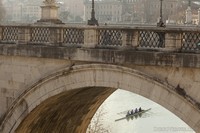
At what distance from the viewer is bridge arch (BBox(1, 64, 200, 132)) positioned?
29.3 feet

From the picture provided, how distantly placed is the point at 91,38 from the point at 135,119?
61.0 ft

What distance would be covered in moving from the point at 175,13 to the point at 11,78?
27010 millimetres

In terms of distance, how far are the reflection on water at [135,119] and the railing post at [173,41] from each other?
1323 cm

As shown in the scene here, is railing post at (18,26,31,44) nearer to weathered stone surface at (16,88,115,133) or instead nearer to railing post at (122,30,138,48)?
weathered stone surface at (16,88,115,133)

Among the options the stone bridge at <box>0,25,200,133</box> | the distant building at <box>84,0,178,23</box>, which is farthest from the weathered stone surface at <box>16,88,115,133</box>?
the distant building at <box>84,0,178,23</box>

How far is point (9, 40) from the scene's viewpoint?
39.9 ft

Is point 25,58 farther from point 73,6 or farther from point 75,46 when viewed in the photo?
point 73,6

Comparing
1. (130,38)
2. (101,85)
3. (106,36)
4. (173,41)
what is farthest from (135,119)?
(173,41)

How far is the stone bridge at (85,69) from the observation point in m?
8.93

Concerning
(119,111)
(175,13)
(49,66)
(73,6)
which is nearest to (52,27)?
(49,66)

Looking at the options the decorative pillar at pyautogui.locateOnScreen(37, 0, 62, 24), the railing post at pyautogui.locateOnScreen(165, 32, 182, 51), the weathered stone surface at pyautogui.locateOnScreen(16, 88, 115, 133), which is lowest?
the weathered stone surface at pyautogui.locateOnScreen(16, 88, 115, 133)

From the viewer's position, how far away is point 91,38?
33.9ft

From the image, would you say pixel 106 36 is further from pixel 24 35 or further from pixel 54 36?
pixel 24 35

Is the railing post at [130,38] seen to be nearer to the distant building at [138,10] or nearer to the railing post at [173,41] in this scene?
the railing post at [173,41]
